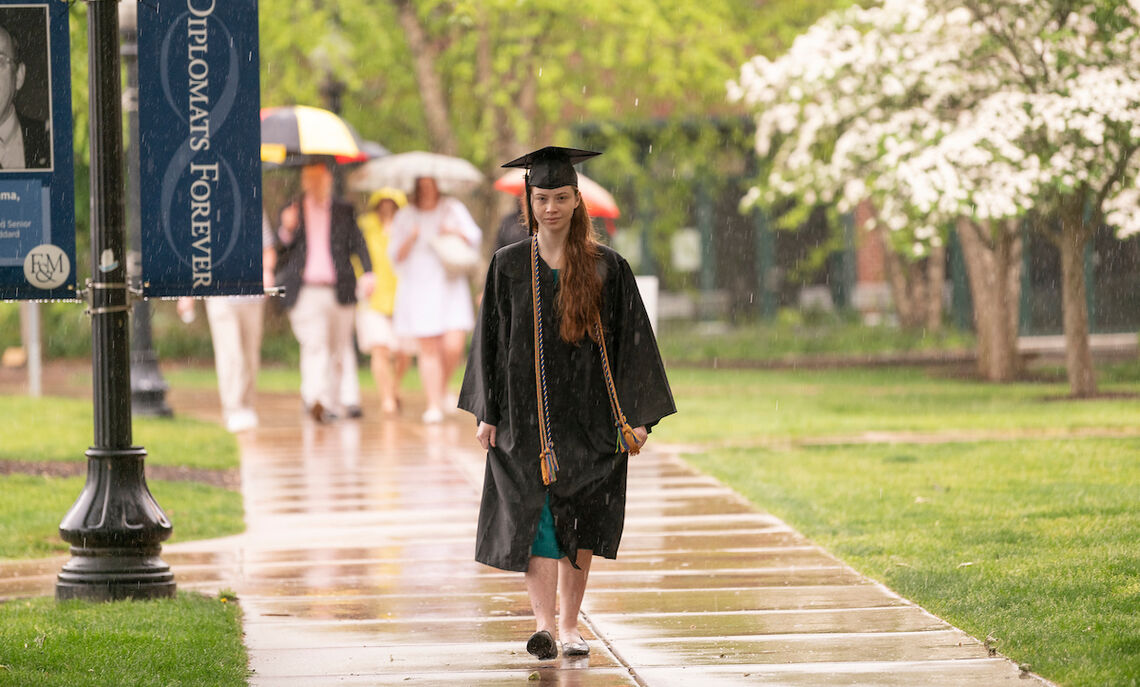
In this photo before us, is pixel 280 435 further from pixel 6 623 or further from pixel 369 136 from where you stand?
pixel 369 136

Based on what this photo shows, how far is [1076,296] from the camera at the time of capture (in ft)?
50.0

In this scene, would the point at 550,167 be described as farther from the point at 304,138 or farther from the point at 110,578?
the point at 304,138

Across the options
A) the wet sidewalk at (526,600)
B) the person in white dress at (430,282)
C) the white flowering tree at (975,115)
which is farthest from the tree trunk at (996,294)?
the wet sidewalk at (526,600)

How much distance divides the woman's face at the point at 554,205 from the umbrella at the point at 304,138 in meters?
8.87

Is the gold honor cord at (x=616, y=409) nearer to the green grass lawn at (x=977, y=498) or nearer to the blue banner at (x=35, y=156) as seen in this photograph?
the green grass lawn at (x=977, y=498)

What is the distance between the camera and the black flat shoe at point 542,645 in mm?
5914

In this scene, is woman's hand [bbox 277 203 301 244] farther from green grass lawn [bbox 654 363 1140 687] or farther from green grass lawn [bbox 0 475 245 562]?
green grass lawn [bbox 0 475 245 562]

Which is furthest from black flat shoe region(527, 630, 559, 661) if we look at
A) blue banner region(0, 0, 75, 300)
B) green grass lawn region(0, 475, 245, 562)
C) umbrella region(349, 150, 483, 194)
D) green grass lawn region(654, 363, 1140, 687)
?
umbrella region(349, 150, 483, 194)

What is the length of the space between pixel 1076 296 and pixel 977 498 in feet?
20.7

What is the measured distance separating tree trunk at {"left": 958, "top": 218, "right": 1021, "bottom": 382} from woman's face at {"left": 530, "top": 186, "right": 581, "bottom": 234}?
12.2 meters

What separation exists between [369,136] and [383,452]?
51.6 feet

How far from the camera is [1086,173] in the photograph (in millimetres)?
14391

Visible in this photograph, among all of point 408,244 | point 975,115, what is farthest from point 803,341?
point 408,244

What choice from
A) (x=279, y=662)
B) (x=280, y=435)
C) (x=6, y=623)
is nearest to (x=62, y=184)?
(x=6, y=623)
